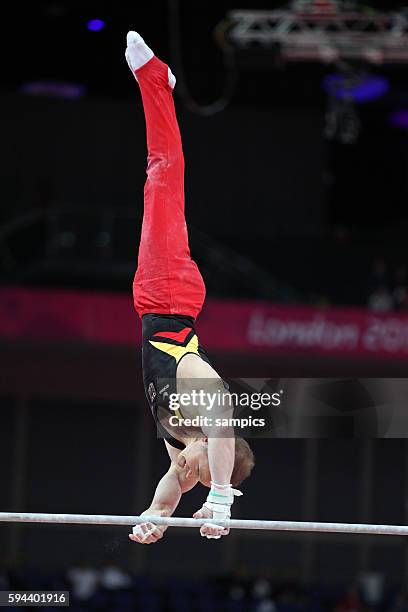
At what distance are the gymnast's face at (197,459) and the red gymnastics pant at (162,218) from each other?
0.70 meters

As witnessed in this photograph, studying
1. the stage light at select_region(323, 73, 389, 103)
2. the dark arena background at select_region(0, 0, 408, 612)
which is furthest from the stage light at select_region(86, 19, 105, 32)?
the stage light at select_region(323, 73, 389, 103)

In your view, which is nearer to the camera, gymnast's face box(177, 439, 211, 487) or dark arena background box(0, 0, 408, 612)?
gymnast's face box(177, 439, 211, 487)

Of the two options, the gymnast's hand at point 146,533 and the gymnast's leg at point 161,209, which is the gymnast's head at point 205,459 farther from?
the gymnast's leg at point 161,209

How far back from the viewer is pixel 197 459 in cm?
546

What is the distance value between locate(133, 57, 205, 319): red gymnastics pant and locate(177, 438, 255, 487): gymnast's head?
0.71 metres

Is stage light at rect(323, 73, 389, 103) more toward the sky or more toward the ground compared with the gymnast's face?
more toward the sky

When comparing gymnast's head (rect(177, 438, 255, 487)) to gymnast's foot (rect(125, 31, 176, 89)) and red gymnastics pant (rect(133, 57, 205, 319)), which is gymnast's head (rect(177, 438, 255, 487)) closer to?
red gymnastics pant (rect(133, 57, 205, 319))

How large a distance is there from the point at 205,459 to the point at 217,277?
7.39 m

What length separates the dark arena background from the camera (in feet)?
40.0

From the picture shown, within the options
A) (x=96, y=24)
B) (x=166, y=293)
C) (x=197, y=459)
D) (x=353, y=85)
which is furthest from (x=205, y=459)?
(x=353, y=85)

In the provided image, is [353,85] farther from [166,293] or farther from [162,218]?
[166,293]

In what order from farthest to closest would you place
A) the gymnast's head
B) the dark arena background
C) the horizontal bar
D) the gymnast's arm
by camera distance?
the dark arena background < the gymnast's arm < the gymnast's head < the horizontal bar

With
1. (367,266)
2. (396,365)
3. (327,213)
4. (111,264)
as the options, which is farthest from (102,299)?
(327,213)

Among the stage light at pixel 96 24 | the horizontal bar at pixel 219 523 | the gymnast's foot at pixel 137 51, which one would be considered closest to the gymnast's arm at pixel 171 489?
the horizontal bar at pixel 219 523
